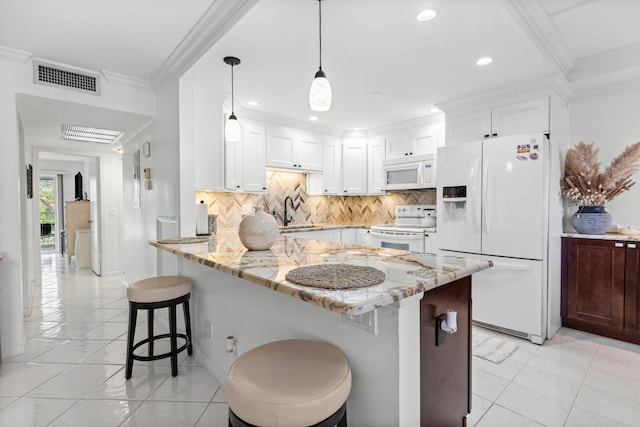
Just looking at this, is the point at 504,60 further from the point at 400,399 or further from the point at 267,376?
the point at 267,376

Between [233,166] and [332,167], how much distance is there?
167 centimetres

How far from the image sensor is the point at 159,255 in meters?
3.17

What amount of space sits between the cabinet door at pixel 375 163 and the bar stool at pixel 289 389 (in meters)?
3.71

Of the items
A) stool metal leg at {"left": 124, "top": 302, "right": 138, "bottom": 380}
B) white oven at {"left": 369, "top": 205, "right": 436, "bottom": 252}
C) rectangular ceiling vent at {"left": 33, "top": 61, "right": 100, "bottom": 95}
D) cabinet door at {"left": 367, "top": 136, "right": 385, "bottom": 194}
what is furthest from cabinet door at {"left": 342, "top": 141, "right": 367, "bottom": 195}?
stool metal leg at {"left": 124, "top": 302, "right": 138, "bottom": 380}

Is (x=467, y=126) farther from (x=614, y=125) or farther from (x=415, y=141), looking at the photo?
(x=614, y=125)

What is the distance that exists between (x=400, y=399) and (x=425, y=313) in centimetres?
33

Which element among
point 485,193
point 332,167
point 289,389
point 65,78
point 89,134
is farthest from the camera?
point 332,167

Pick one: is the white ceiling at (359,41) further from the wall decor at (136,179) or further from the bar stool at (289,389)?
the bar stool at (289,389)

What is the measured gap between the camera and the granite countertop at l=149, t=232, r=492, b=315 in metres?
0.95

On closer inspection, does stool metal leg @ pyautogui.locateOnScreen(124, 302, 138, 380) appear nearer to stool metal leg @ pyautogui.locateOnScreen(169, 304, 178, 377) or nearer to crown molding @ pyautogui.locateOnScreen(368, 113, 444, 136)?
stool metal leg @ pyautogui.locateOnScreen(169, 304, 178, 377)

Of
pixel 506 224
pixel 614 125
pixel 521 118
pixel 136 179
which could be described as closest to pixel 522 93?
pixel 521 118

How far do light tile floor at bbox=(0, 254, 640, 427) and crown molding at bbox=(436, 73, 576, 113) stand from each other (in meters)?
2.27

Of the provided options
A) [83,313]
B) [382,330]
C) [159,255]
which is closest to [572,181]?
[382,330]

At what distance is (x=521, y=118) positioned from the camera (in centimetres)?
301
